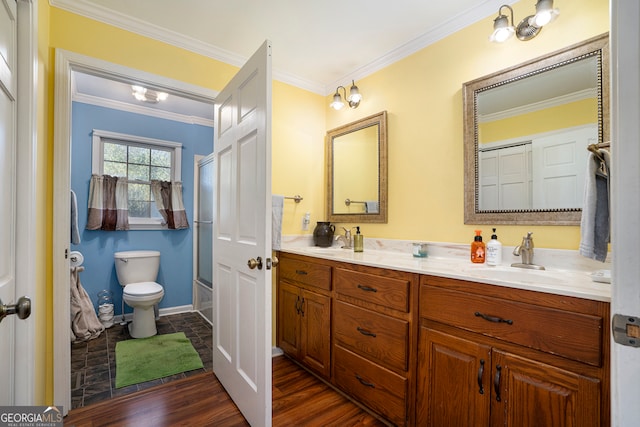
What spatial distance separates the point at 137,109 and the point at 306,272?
2.70 meters

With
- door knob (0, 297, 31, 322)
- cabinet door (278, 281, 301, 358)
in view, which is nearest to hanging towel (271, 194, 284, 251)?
cabinet door (278, 281, 301, 358)

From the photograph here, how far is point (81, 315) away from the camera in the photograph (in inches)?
107

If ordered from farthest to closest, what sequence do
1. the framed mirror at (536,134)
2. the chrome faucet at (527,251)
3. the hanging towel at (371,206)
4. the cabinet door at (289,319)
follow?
the hanging towel at (371,206) → the cabinet door at (289,319) → the chrome faucet at (527,251) → the framed mirror at (536,134)

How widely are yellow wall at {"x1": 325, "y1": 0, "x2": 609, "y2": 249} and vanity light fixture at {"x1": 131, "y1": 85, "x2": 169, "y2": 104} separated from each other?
2.00 m

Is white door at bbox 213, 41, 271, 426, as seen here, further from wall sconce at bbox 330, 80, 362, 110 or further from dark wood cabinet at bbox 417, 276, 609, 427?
wall sconce at bbox 330, 80, 362, 110

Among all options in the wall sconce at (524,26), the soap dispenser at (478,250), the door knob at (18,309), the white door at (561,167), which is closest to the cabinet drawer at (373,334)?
the soap dispenser at (478,250)

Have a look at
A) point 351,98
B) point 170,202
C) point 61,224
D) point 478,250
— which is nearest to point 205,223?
point 170,202

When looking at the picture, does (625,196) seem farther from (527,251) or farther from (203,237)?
(203,237)

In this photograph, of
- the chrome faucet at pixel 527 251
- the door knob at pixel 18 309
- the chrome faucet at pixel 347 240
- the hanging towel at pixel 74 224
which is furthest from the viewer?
the chrome faucet at pixel 347 240

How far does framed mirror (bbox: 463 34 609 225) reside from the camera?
140 centimetres

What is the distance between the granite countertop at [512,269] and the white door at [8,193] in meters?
1.43

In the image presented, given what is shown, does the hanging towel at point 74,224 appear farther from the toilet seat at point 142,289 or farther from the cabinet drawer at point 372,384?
the cabinet drawer at point 372,384

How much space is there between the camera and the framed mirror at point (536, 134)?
1400mm

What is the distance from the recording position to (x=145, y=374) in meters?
2.12
